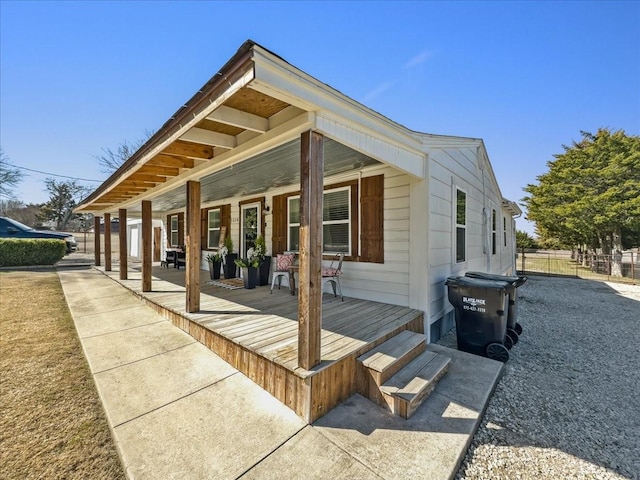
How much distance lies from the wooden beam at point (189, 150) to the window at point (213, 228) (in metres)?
5.27

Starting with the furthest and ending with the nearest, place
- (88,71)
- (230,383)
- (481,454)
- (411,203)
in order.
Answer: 1. (88,71)
2. (411,203)
3. (230,383)
4. (481,454)

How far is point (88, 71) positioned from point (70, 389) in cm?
1092

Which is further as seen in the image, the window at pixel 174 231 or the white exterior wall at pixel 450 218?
the window at pixel 174 231

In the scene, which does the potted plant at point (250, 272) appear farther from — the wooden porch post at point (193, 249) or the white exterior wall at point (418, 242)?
the white exterior wall at point (418, 242)

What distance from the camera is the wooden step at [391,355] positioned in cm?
247

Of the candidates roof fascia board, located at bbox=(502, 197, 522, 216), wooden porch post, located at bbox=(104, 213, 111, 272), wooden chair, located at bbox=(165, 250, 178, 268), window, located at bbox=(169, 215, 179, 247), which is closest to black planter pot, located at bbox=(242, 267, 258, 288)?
wooden chair, located at bbox=(165, 250, 178, 268)

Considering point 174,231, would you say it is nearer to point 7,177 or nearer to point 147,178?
point 147,178

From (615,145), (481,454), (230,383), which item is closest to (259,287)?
(230,383)

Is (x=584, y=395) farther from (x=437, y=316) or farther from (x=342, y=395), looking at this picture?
(x=342, y=395)

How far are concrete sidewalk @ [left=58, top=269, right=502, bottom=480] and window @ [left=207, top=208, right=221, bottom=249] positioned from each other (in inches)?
221

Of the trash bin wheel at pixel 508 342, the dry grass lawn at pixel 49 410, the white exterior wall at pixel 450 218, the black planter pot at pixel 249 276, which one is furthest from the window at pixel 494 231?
the dry grass lawn at pixel 49 410

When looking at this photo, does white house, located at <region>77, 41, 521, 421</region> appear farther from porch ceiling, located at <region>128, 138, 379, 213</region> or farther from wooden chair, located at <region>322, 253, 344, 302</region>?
wooden chair, located at <region>322, 253, 344, 302</region>

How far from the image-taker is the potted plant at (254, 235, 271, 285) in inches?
247

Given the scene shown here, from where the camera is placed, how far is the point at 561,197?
54.1 feet
